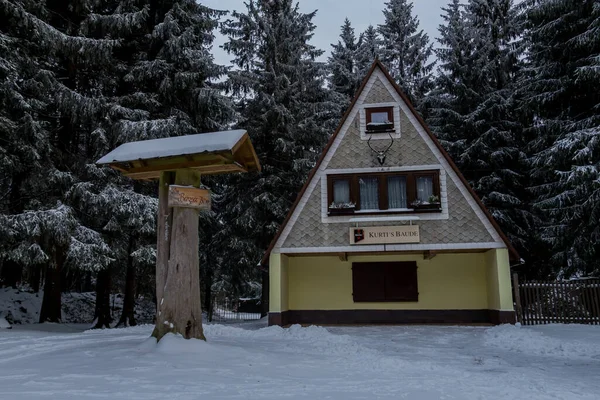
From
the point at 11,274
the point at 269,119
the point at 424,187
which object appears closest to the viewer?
the point at 424,187

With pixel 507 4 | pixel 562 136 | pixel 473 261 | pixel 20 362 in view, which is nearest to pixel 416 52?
pixel 507 4

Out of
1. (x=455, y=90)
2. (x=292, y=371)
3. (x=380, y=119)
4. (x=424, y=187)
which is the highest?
(x=455, y=90)

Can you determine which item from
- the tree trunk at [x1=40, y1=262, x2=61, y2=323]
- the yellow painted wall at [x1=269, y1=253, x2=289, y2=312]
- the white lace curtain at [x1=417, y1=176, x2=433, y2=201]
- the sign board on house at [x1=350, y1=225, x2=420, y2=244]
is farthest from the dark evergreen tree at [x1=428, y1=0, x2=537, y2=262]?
the tree trunk at [x1=40, y1=262, x2=61, y2=323]

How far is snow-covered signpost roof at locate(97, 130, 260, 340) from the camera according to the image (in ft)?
23.7

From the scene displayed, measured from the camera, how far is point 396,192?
1478 centimetres

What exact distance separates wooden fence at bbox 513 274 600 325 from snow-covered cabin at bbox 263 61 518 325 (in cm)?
118

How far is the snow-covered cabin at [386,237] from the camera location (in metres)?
14.0

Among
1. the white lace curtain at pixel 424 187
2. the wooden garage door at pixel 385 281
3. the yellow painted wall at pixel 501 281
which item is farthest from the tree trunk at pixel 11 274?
the yellow painted wall at pixel 501 281

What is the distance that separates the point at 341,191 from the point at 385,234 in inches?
83.9

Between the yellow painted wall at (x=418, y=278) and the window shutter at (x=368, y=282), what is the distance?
18cm

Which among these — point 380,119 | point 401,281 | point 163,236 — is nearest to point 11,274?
point 163,236

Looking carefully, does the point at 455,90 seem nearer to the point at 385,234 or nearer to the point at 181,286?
the point at 385,234

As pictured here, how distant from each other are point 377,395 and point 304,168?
15581 millimetres

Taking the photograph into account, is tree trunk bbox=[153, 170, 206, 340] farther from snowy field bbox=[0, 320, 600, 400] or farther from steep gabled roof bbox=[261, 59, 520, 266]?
steep gabled roof bbox=[261, 59, 520, 266]
